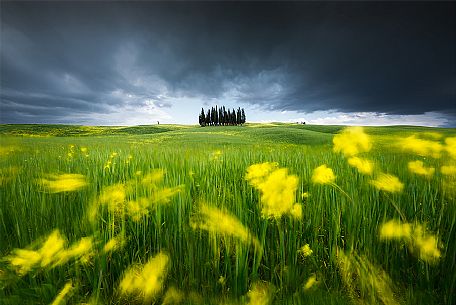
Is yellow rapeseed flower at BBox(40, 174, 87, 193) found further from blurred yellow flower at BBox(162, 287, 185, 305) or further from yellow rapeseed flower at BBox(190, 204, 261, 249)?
blurred yellow flower at BBox(162, 287, 185, 305)

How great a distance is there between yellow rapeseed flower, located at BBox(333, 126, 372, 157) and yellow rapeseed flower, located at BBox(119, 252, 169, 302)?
119cm

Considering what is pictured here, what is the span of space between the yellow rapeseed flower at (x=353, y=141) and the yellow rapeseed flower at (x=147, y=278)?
1.19 metres

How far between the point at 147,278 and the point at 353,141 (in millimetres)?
1349

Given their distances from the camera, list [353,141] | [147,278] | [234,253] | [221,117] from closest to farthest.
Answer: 1. [147,278]
2. [234,253]
3. [353,141]
4. [221,117]

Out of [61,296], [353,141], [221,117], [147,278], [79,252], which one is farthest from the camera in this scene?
[221,117]

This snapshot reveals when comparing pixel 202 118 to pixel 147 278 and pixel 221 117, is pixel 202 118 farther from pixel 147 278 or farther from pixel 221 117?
pixel 147 278

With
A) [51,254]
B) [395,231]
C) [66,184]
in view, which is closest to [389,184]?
[395,231]

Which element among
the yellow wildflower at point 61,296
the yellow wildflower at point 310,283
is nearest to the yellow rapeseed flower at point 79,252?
the yellow wildflower at point 61,296

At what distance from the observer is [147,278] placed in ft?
3.81

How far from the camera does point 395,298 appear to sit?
1049 millimetres

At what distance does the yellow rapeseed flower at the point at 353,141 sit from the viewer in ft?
4.89

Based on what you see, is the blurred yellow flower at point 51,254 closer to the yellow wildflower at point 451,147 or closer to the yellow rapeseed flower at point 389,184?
the yellow rapeseed flower at point 389,184

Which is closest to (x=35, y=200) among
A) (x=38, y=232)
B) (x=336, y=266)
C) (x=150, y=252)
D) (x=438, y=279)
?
(x=38, y=232)

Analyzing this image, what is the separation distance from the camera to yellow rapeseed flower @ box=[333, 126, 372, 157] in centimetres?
149
